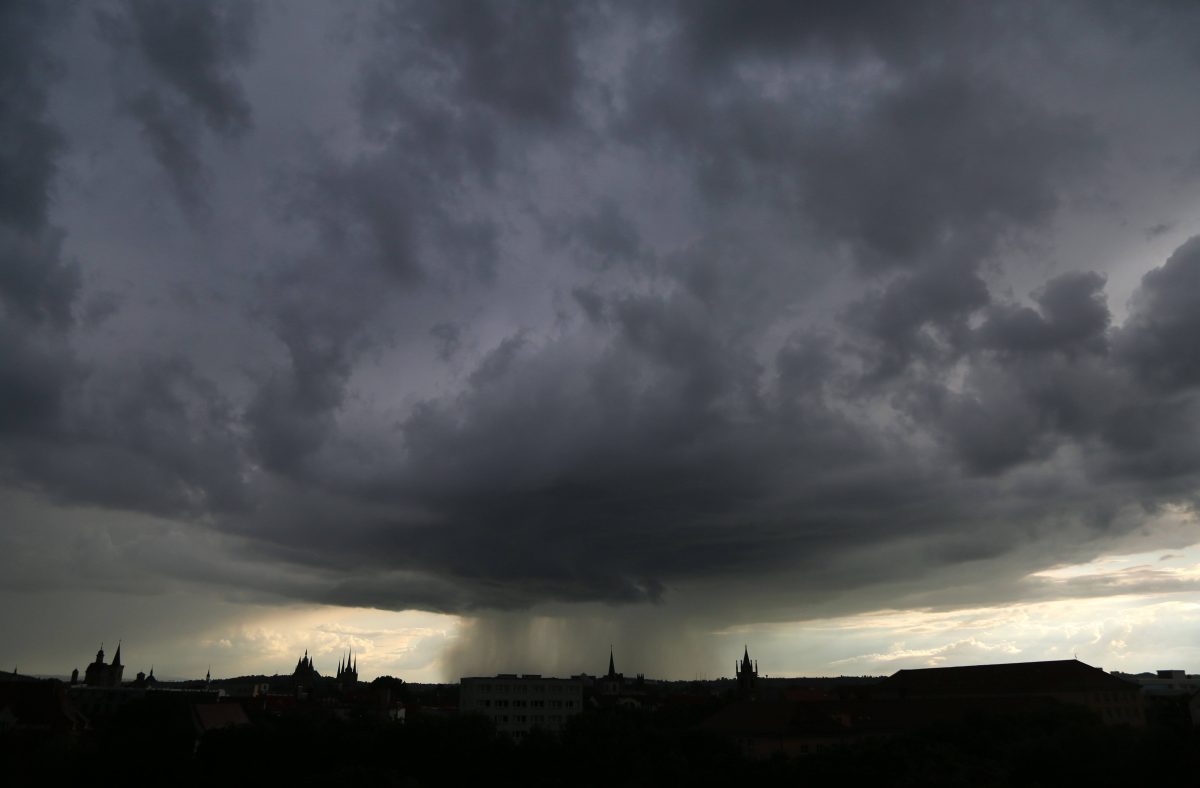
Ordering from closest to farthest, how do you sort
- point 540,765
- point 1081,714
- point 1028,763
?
point 1028,763 → point 540,765 → point 1081,714

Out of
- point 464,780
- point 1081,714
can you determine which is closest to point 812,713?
point 1081,714

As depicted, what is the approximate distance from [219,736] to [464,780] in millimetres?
44336

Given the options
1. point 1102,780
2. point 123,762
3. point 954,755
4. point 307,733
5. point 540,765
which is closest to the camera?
point 1102,780

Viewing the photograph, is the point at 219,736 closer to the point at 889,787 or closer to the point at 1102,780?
the point at 889,787

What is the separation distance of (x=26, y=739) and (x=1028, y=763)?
15390 cm

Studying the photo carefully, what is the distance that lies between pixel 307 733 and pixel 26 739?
2005 inches

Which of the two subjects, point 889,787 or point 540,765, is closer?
point 889,787

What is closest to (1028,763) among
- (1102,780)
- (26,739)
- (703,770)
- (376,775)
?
(1102,780)

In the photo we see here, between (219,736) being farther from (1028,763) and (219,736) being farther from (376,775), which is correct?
(1028,763)

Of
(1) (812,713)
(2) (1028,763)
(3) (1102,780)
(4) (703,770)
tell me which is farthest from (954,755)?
(1) (812,713)

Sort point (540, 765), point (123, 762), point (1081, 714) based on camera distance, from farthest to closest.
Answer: point (1081, 714) → point (540, 765) → point (123, 762)

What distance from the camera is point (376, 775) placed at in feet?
306

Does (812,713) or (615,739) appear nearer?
(615,739)

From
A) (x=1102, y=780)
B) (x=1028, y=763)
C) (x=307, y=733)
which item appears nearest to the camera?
(x=1102, y=780)
